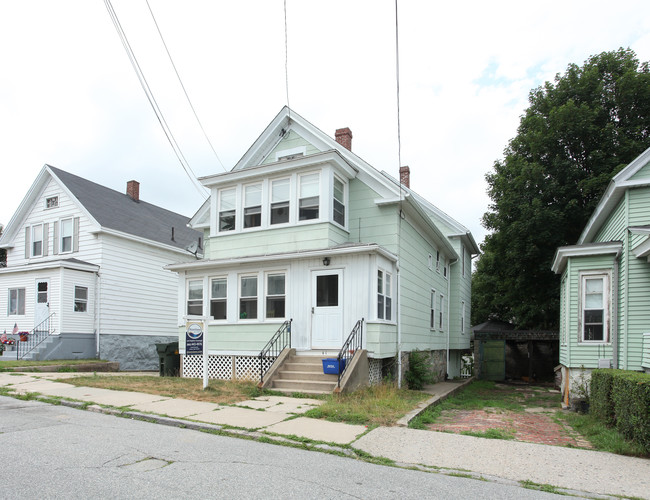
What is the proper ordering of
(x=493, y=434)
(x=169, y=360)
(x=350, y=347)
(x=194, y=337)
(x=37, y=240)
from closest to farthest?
1. (x=493, y=434)
2. (x=194, y=337)
3. (x=350, y=347)
4. (x=169, y=360)
5. (x=37, y=240)

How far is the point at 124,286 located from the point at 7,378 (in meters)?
9.07

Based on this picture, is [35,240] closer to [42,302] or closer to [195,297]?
[42,302]

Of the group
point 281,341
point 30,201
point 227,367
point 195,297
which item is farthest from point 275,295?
point 30,201

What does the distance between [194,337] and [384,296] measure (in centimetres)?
510

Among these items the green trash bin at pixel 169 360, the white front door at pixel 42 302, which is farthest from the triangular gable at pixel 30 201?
the green trash bin at pixel 169 360

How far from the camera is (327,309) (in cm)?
1330

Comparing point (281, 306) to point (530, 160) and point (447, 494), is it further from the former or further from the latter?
point (530, 160)

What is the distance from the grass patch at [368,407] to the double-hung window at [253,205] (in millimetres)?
6185

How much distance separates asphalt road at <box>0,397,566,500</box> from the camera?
486 centimetres

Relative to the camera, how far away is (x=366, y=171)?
48.1ft

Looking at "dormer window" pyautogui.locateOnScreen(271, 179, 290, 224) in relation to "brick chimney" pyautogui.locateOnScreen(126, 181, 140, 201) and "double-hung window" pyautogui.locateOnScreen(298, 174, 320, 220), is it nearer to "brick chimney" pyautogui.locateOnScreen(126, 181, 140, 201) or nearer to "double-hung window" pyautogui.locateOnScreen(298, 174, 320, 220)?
"double-hung window" pyautogui.locateOnScreen(298, 174, 320, 220)

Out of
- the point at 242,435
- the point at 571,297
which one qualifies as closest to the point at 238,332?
the point at 242,435

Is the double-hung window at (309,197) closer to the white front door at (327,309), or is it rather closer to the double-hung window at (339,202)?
the double-hung window at (339,202)

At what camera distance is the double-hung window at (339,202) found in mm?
14367
